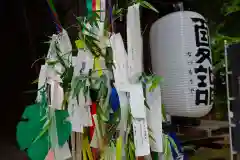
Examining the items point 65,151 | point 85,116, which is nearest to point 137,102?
point 85,116

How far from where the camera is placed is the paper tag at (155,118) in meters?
0.88

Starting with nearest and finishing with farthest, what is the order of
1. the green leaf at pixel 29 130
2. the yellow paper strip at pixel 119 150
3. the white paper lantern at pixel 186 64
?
the yellow paper strip at pixel 119 150, the green leaf at pixel 29 130, the white paper lantern at pixel 186 64

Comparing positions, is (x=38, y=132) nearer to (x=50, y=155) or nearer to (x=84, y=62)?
(x=50, y=155)

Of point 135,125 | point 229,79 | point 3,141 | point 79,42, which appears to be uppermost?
point 79,42

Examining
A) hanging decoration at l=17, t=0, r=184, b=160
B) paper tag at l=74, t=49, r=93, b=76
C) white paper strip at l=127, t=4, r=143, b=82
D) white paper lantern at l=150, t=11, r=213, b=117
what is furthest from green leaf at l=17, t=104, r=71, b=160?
white paper lantern at l=150, t=11, r=213, b=117

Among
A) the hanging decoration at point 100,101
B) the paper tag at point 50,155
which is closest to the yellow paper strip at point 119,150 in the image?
the hanging decoration at point 100,101

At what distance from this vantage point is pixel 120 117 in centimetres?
86

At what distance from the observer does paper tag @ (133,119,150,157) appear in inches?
32.5

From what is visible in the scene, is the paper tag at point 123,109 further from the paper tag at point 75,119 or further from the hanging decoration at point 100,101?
the paper tag at point 75,119

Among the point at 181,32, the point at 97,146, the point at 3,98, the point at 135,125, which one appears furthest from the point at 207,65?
the point at 3,98

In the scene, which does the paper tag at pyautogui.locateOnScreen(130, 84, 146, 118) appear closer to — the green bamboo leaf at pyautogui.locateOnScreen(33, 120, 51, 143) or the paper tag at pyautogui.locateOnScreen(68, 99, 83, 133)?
the paper tag at pyautogui.locateOnScreen(68, 99, 83, 133)

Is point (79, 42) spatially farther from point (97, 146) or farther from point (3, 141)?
point (3, 141)

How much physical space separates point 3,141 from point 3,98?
198mm

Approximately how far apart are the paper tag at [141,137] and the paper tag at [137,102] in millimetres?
24
